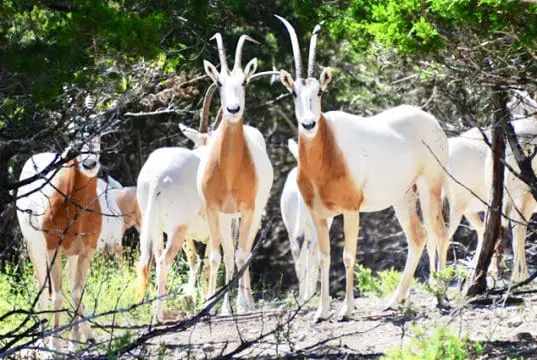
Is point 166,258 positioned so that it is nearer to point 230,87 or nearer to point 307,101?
point 230,87

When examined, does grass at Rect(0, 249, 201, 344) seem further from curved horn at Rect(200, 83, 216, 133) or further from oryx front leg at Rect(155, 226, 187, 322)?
curved horn at Rect(200, 83, 216, 133)

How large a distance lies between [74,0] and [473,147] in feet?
28.1

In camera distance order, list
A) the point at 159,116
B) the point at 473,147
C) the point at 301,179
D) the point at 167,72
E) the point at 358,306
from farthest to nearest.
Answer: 1. the point at 159,116
2. the point at 473,147
3. the point at 358,306
4. the point at 301,179
5. the point at 167,72

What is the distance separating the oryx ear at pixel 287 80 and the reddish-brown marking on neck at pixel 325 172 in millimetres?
391

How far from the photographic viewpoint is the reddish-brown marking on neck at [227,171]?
11.3m

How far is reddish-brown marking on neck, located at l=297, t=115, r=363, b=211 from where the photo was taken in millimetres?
10461

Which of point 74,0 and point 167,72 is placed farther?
point 167,72

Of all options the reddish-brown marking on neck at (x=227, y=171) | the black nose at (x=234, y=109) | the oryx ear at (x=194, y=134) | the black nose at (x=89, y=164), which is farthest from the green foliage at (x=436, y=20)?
the oryx ear at (x=194, y=134)

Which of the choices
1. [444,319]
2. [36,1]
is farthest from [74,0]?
[444,319]

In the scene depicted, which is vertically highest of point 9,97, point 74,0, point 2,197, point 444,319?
point 74,0

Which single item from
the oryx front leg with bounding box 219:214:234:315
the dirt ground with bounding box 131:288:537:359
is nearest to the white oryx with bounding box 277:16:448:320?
the dirt ground with bounding box 131:288:537:359

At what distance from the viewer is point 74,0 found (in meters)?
6.84

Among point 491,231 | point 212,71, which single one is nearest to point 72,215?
point 212,71

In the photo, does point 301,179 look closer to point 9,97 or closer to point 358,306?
point 358,306
